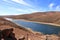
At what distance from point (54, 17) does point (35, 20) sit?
0.61 meters

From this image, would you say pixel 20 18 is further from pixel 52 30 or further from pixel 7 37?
pixel 7 37

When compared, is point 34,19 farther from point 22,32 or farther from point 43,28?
point 22,32

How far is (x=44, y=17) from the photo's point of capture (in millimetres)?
6461

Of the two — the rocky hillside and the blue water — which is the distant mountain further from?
the rocky hillside

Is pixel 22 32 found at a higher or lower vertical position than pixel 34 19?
lower

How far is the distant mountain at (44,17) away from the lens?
6.36 meters

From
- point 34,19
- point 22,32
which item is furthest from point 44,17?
point 22,32

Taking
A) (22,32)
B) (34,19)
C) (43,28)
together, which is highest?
(34,19)

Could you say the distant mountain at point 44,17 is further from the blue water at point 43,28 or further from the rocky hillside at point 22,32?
the rocky hillside at point 22,32

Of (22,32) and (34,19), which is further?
(22,32)

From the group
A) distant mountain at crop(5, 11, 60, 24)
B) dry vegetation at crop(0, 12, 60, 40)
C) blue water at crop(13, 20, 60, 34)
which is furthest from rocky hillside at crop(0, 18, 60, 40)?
distant mountain at crop(5, 11, 60, 24)

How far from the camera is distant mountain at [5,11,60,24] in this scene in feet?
20.9

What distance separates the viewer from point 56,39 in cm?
639

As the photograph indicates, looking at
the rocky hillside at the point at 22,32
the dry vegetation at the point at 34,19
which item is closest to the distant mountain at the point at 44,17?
the dry vegetation at the point at 34,19
